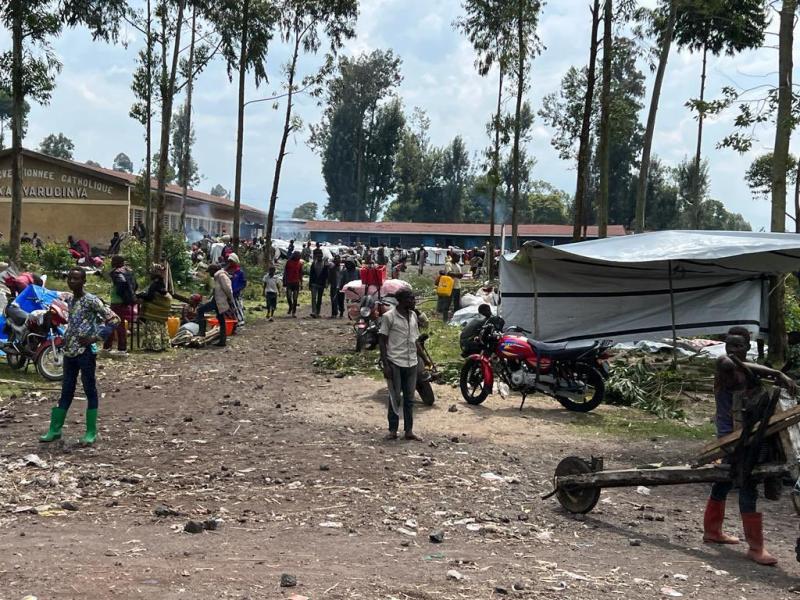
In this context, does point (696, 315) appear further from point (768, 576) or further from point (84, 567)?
point (84, 567)

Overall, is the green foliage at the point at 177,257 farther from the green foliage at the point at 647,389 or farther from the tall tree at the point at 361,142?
the tall tree at the point at 361,142

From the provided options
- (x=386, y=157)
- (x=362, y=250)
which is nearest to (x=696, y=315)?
(x=362, y=250)

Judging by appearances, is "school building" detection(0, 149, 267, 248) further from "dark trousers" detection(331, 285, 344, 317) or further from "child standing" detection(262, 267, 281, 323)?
"child standing" detection(262, 267, 281, 323)

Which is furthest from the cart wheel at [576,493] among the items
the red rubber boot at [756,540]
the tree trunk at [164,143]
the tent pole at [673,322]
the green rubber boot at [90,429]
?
the tree trunk at [164,143]

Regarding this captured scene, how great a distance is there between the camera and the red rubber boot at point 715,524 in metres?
5.73

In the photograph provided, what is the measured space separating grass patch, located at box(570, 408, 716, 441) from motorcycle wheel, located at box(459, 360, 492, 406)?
1.27 m

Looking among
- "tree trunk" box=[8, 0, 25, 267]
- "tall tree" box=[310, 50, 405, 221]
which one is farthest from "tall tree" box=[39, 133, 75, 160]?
"tree trunk" box=[8, 0, 25, 267]

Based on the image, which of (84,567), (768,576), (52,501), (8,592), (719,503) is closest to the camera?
(8,592)

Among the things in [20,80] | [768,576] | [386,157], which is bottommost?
[768,576]

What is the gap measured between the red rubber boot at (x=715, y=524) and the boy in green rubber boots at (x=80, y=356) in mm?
5524

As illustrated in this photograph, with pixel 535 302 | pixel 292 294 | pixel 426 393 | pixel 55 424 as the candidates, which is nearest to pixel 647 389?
pixel 535 302

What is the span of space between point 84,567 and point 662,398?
8.76 m

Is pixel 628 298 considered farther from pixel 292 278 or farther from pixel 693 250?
pixel 292 278

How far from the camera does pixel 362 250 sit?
4888cm
